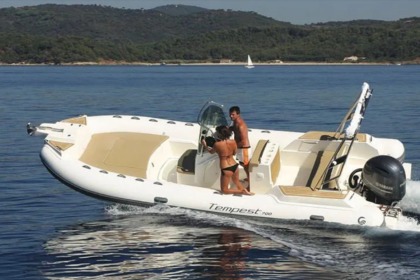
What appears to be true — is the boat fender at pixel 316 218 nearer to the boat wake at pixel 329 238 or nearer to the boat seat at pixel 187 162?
the boat wake at pixel 329 238

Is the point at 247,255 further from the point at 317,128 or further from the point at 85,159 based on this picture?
the point at 317,128

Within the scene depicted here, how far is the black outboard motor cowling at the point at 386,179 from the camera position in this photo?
1229 cm

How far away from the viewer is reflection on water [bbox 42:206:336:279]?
10.9m

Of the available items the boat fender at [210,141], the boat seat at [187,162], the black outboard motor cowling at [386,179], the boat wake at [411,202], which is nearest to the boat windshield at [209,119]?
the boat fender at [210,141]

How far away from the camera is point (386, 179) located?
40.4 feet

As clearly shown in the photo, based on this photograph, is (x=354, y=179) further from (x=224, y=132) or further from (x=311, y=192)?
(x=224, y=132)

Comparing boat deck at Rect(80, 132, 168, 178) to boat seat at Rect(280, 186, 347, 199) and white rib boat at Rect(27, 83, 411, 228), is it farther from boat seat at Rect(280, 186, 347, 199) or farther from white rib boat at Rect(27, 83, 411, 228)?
boat seat at Rect(280, 186, 347, 199)

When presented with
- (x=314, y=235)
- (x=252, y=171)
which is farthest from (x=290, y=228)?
(x=252, y=171)

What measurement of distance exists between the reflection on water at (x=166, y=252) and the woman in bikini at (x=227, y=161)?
60 cm

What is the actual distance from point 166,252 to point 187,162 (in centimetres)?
292

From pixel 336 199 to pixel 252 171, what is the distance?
1707 millimetres

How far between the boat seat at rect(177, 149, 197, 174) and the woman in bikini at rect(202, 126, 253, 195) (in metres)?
Result: 1.11

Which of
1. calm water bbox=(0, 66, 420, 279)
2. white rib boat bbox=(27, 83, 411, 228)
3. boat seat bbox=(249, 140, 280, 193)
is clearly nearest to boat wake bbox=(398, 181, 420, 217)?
calm water bbox=(0, 66, 420, 279)

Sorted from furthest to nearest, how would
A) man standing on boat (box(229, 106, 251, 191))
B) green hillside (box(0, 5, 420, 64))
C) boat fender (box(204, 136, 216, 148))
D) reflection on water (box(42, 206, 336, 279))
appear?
green hillside (box(0, 5, 420, 64))
boat fender (box(204, 136, 216, 148))
man standing on boat (box(229, 106, 251, 191))
reflection on water (box(42, 206, 336, 279))
